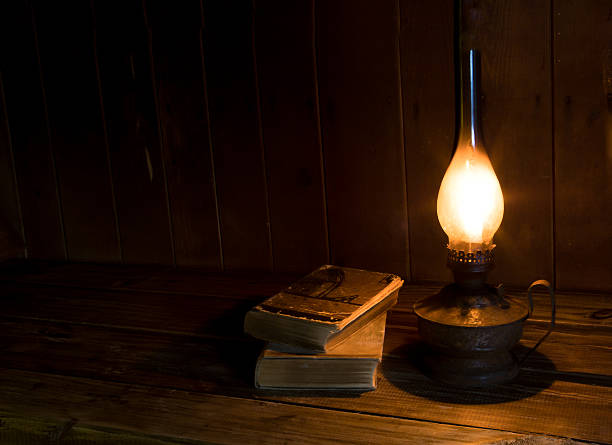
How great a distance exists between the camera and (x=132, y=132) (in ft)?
4.37

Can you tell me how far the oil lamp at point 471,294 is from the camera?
71cm

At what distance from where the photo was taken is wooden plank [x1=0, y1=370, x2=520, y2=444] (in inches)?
25.5

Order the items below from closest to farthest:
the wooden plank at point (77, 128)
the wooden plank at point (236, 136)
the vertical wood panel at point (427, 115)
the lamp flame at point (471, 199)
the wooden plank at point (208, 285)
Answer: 1. the lamp flame at point (471, 199)
2. the wooden plank at point (208, 285)
3. the vertical wood panel at point (427, 115)
4. the wooden plank at point (236, 136)
5. the wooden plank at point (77, 128)

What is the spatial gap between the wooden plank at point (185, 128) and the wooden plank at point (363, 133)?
0.26 meters

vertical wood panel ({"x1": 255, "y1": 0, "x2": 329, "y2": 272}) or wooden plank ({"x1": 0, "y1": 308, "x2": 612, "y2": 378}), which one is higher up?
vertical wood panel ({"x1": 255, "y1": 0, "x2": 329, "y2": 272})

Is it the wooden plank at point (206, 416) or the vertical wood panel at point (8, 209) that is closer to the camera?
the wooden plank at point (206, 416)

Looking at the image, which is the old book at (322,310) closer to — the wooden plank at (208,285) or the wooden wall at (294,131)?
the wooden plank at (208,285)

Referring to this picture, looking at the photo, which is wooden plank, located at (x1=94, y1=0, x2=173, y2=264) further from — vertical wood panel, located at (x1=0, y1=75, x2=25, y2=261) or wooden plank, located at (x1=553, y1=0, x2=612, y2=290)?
wooden plank, located at (x1=553, y1=0, x2=612, y2=290)

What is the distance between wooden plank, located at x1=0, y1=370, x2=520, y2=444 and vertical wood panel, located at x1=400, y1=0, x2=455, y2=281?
20.1 inches

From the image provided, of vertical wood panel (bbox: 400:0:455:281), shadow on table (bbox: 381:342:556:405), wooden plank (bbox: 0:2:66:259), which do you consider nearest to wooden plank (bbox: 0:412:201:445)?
shadow on table (bbox: 381:342:556:405)

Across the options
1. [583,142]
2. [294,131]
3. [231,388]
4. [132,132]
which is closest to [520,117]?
[583,142]

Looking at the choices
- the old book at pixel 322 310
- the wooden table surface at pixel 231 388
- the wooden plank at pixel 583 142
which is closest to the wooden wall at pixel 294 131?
the wooden plank at pixel 583 142

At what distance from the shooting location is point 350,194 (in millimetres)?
1179

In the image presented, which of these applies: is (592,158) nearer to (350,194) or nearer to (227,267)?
(350,194)
